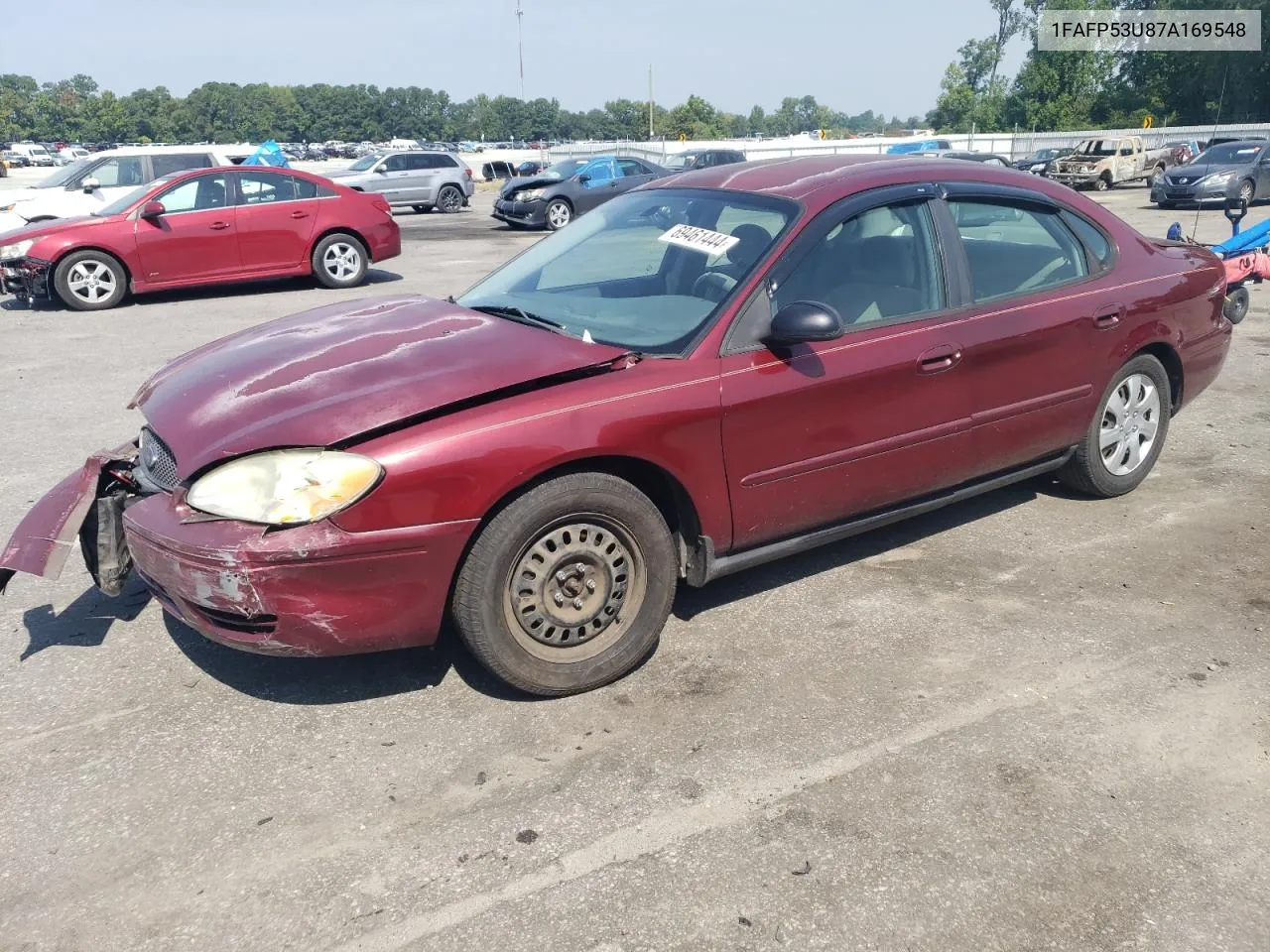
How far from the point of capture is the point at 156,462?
139 inches

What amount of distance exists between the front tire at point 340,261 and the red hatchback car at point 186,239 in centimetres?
2

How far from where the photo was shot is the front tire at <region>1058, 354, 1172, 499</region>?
496cm

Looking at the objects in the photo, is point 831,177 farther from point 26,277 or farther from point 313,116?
point 313,116

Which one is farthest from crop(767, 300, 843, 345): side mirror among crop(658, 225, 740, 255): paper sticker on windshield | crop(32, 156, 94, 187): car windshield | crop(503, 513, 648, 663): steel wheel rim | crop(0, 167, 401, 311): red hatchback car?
crop(32, 156, 94, 187): car windshield

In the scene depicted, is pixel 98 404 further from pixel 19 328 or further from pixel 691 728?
pixel 691 728

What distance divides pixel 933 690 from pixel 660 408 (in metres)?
1.28

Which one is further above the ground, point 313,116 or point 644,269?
point 313,116

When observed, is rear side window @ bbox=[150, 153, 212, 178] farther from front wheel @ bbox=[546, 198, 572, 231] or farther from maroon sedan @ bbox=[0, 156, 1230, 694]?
maroon sedan @ bbox=[0, 156, 1230, 694]

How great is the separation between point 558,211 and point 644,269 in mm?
18285

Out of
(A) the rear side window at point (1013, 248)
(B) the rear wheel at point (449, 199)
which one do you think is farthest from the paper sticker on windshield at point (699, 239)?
(B) the rear wheel at point (449, 199)

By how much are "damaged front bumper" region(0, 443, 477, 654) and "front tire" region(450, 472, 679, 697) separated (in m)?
0.12

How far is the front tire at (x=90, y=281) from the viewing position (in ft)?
38.1

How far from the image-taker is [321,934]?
8.09ft

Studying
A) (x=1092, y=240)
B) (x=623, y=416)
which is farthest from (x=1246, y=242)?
(x=623, y=416)
